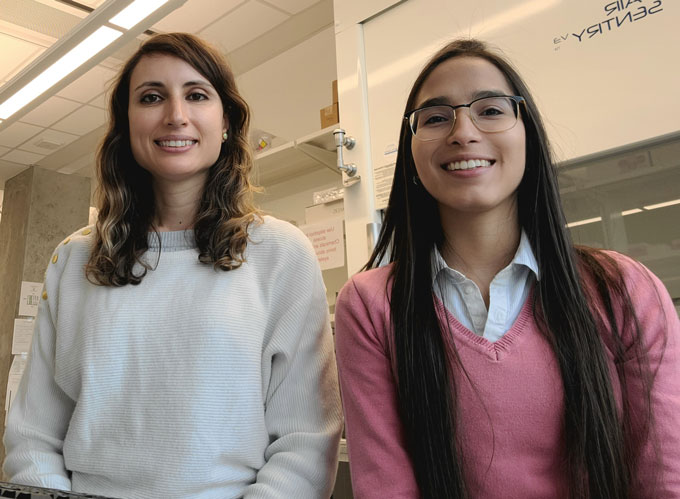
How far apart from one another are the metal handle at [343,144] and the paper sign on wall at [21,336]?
12.2ft

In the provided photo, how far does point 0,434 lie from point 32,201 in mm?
1993

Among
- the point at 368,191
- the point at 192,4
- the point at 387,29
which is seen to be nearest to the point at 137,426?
the point at 368,191

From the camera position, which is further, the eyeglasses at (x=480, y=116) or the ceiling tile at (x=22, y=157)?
the ceiling tile at (x=22, y=157)

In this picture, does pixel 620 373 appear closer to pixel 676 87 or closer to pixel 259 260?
pixel 259 260

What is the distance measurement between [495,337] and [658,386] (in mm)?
261

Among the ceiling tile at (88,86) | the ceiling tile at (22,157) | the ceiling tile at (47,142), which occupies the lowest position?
the ceiling tile at (88,86)

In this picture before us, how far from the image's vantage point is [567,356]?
0.96 meters

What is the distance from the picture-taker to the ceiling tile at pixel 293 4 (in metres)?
3.28

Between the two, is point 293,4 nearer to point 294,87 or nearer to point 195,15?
point 195,15

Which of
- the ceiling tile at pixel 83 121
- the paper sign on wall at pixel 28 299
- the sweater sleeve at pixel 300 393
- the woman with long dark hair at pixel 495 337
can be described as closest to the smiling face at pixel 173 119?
the sweater sleeve at pixel 300 393

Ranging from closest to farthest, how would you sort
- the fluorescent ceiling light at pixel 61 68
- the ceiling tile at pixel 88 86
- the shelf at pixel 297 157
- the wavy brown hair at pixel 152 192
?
the wavy brown hair at pixel 152 192 < the fluorescent ceiling light at pixel 61 68 < the shelf at pixel 297 157 < the ceiling tile at pixel 88 86

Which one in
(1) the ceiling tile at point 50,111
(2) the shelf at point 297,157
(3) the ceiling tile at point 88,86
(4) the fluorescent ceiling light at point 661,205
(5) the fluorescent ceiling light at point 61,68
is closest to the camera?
(4) the fluorescent ceiling light at point 661,205

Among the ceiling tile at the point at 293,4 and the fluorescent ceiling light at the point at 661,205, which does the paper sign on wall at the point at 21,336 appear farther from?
the fluorescent ceiling light at the point at 661,205

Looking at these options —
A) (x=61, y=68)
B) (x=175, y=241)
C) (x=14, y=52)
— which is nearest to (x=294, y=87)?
(x=61, y=68)
